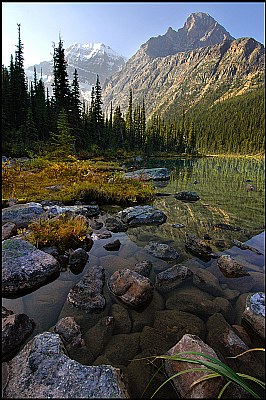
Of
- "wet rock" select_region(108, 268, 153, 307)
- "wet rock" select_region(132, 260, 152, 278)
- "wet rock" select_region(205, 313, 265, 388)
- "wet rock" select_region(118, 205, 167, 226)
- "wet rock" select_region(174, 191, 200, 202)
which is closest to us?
"wet rock" select_region(205, 313, 265, 388)

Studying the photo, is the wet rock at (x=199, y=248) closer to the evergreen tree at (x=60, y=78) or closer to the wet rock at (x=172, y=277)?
the wet rock at (x=172, y=277)

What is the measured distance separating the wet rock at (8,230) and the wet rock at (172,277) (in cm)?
522

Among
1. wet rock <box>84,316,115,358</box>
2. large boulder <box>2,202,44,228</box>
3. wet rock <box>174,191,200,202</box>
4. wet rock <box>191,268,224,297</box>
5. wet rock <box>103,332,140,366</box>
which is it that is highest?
wet rock <box>174,191,200,202</box>

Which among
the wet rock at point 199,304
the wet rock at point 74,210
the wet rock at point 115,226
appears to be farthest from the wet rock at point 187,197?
the wet rock at point 199,304

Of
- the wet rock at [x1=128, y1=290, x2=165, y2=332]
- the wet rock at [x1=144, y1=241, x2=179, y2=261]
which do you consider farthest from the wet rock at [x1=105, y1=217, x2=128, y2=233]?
the wet rock at [x1=128, y1=290, x2=165, y2=332]

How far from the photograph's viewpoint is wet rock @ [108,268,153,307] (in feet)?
16.0

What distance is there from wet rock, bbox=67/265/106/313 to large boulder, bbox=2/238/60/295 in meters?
0.95

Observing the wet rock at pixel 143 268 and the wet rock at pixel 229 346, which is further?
the wet rock at pixel 143 268

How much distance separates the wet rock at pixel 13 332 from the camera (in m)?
3.50

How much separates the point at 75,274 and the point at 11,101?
4525cm

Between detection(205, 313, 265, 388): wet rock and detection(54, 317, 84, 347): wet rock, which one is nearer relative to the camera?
detection(205, 313, 265, 388): wet rock

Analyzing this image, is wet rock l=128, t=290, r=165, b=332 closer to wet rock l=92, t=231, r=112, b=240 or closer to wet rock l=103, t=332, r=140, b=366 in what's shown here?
wet rock l=103, t=332, r=140, b=366

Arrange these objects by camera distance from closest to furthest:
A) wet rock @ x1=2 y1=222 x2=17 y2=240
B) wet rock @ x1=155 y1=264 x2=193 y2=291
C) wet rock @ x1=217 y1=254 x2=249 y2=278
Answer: wet rock @ x1=155 y1=264 x2=193 y2=291 → wet rock @ x1=217 y1=254 x2=249 y2=278 → wet rock @ x1=2 y1=222 x2=17 y2=240

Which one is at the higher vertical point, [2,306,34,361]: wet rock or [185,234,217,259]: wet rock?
[185,234,217,259]: wet rock
